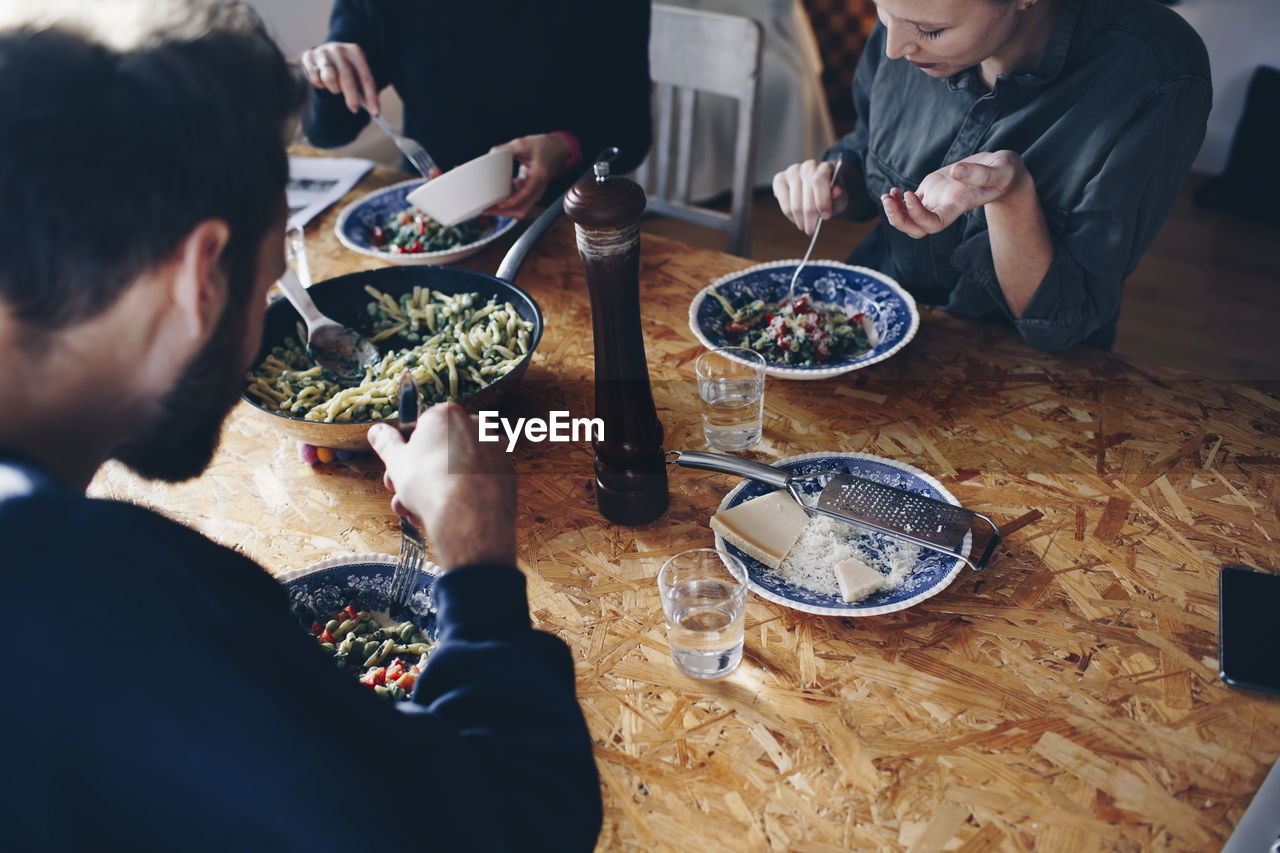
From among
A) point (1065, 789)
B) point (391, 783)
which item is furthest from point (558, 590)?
point (1065, 789)

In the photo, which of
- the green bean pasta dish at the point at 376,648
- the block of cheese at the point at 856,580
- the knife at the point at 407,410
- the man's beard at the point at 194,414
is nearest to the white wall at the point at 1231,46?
the block of cheese at the point at 856,580

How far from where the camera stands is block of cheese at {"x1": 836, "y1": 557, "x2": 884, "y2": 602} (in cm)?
110

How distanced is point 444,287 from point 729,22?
3.60 ft

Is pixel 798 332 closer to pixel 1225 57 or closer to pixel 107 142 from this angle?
pixel 107 142

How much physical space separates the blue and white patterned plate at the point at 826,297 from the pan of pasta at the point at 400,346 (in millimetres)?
331

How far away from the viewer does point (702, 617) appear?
1.06 meters

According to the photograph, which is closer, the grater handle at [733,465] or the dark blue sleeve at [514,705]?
the dark blue sleeve at [514,705]

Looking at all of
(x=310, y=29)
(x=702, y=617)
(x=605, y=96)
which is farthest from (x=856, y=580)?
(x=310, y=29)

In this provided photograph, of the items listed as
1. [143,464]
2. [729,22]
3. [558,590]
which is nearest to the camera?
[143,464]

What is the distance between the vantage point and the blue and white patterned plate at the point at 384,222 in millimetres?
1839

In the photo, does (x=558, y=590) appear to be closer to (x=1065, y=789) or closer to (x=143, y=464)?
(x=143, y=464)

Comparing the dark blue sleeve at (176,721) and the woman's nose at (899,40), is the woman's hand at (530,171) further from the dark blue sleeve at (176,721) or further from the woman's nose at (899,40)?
the dark blue sleeve at (176,721)

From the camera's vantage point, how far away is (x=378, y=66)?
7.47 ft

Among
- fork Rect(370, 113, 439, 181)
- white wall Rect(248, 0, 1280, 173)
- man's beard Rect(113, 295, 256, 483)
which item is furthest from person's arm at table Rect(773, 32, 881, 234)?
white wall Rect(248, 0, 1280, 173)
